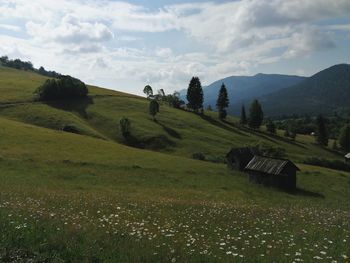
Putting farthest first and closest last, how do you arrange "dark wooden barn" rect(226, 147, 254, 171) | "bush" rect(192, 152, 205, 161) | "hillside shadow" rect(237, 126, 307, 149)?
"hillside shadow" rect(237, 126, 307, 149) → "bush" rect(192, 152, 205, 161) → "dark wooden barn" rect(226, 147, 254, 171)

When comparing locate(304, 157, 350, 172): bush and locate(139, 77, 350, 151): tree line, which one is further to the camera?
locate(139, 77, 350, 151): tree line

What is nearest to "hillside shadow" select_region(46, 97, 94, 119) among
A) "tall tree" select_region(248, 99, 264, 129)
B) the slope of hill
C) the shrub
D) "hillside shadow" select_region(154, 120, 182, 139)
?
the slope of hill

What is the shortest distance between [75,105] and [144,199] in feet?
353

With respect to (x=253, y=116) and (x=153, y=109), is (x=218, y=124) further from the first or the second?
(x=153, y=109)

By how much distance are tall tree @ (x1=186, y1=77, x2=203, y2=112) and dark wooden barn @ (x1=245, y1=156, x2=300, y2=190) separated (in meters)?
92.9

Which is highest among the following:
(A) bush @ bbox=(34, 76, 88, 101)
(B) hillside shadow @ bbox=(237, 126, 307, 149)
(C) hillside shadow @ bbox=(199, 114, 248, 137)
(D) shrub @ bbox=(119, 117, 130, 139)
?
(A) bush @ bbox=(34, 76, 88, 101)

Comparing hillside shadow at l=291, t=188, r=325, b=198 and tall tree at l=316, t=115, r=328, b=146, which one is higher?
tall tree at l=316, t=115, r=328, b=146

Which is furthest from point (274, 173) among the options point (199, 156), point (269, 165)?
point (199, 156)

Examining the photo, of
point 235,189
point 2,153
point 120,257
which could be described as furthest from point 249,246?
point 2,153

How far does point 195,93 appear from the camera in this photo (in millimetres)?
160000

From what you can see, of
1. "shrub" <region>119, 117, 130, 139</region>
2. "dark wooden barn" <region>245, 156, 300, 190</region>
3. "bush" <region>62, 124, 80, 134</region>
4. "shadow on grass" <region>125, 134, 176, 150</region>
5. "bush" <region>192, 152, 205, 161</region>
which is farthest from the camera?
"shrub" <region>119, 117, 130, 139</region>

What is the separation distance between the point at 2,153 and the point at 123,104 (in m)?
87.8

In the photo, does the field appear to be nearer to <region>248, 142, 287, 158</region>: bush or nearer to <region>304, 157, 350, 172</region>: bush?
<region>304, 157, 350, 172</region>: bush

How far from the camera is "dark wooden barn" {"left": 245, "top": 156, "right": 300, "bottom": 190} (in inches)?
2486
